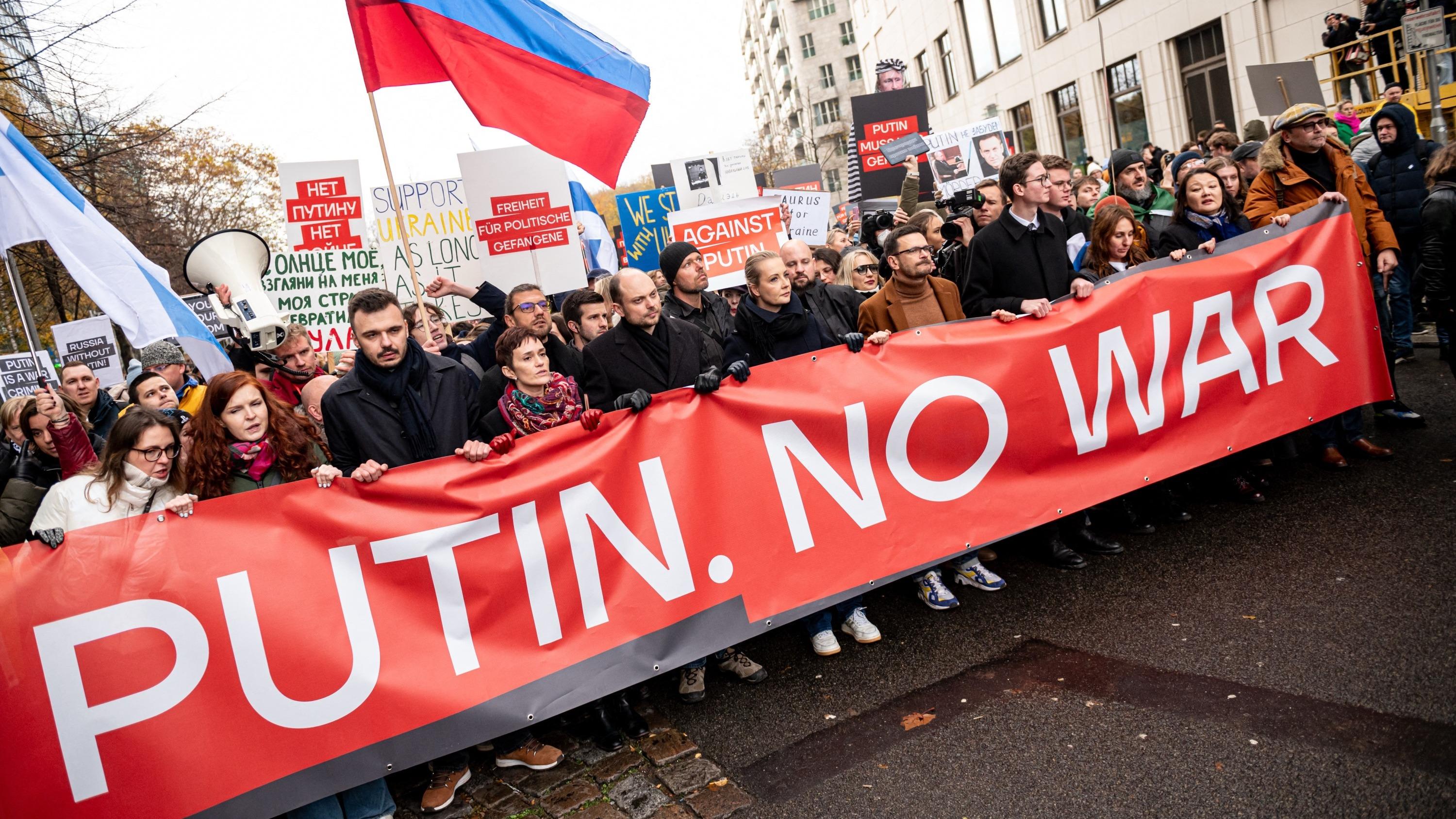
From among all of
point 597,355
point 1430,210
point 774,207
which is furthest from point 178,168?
point 1430,210

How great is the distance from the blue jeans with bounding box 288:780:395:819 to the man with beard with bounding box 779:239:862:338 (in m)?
3.42

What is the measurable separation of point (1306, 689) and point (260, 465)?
3954 millimetres

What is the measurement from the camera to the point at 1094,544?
17.1 ft

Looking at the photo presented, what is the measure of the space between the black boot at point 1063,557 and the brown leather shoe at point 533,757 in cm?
265

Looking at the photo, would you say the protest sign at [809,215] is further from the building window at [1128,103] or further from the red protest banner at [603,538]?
the building window at [1128,103]

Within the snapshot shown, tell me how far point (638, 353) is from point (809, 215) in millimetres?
5489

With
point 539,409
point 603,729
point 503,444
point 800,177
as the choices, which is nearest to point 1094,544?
point 603,729

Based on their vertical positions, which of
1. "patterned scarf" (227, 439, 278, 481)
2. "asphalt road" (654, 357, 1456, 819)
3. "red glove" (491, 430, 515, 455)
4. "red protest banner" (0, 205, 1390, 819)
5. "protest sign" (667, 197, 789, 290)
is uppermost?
"protest sign" (667, 197, 789, 290)

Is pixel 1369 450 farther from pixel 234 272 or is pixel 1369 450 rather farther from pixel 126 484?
pixel 234 272

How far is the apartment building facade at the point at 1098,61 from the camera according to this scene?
17.2 m

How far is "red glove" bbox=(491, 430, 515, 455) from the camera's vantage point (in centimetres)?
406

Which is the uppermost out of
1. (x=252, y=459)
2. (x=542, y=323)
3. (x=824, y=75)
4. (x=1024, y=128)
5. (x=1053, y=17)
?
(x=824, y=75)

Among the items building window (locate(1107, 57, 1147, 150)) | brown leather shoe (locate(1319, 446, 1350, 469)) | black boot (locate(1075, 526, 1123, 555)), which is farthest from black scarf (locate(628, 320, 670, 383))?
building window (locate(1107, 57, 1147, 150))

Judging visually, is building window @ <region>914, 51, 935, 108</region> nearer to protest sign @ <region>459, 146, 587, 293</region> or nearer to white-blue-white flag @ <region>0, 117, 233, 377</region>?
protest sign @ <region>459, 146, 587, 293</region>
